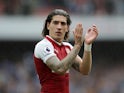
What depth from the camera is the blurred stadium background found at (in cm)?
1992

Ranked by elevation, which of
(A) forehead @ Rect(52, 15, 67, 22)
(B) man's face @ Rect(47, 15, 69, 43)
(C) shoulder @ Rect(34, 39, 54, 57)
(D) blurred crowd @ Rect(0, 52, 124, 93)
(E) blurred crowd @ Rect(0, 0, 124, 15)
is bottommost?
(D) blurred crowd @ Rect(0, 52, 124, 93)

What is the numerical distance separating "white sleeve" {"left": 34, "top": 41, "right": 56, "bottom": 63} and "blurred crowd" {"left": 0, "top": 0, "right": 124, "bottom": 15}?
12.5 meters

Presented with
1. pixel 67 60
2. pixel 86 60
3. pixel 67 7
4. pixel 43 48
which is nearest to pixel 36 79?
pixel 67 7

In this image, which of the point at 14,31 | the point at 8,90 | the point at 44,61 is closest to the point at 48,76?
the point at 44,61

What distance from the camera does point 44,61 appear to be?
8039 mm

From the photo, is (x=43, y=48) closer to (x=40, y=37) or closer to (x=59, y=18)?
(x=59, y=18)

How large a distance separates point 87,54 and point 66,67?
418 mm

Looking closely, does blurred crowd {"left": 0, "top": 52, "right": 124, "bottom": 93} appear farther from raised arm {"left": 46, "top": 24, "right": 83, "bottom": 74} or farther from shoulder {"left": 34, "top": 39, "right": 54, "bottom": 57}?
raised arm {"left": 46, "top": 24, "right": 83, "bottom": 74}

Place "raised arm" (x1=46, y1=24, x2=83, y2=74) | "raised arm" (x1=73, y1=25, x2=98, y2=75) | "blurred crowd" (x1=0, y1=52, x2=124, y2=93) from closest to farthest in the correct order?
"raised arm" (x1=46, y1=24, x2=83, y2=74), "raised arm" (x1=73, y1=25, x2=98, y2=75), "blurred crowd" (x1=0, y1=52, x2=124, y2=93)

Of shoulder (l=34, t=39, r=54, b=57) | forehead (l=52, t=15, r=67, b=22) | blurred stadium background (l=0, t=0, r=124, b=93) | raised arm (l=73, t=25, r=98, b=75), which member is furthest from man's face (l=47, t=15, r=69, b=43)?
blurred stadium background (l=0, t=0, r=124, b=93)

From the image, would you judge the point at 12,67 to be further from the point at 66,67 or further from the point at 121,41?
the point at 66,67

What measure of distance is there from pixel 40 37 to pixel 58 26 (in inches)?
482

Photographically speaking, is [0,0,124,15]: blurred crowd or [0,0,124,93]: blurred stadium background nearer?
[0,0,124,93]: blurred stadium background

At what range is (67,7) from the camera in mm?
20891
